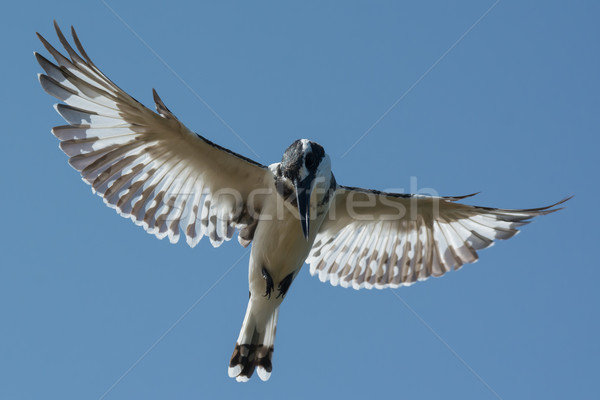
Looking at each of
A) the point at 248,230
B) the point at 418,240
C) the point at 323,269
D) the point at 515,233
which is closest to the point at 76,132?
Answer: the point at 248,230

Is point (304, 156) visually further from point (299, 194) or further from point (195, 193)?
point (195, 193)

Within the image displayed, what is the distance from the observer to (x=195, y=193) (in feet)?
24.8

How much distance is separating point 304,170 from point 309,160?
105 millimetres

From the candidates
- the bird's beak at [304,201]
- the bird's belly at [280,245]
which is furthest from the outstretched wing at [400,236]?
the bird's beak at [304,201]

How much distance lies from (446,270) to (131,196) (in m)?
3.20

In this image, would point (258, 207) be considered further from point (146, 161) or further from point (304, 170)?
point (146, 161)

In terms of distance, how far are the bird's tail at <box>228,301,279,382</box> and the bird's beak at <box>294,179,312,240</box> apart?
1412 mm

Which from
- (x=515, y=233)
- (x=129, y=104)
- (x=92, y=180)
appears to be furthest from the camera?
(x=515, y=233)

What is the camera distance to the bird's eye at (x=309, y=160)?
6.82 metres

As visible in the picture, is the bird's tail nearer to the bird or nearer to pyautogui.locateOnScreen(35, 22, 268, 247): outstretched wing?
the bird

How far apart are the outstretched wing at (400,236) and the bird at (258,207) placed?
0.01 m

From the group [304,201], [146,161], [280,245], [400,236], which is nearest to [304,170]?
[304,201]

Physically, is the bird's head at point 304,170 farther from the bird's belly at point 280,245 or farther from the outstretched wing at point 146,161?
the outstretched wing at point 146,161

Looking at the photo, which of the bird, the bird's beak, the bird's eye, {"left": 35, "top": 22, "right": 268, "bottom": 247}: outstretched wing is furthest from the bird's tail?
the bird's eye
